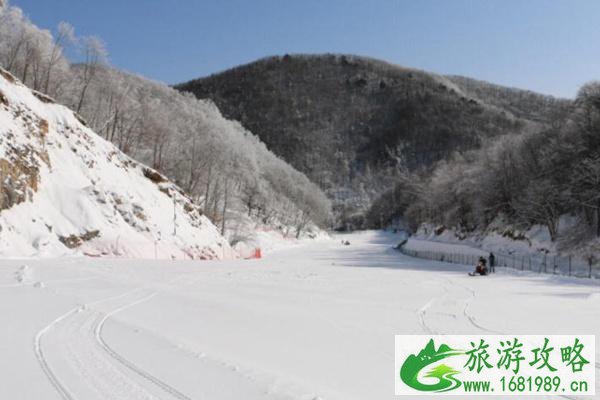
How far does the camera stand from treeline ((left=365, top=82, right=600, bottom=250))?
4275cm

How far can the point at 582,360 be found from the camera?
820 cm

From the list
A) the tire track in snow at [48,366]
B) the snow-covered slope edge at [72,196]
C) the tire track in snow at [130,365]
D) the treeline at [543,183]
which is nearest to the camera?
the tire track in snow at [48,366]

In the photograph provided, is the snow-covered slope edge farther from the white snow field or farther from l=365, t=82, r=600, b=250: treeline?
l=365, t=82, r=600, b=250: treeline

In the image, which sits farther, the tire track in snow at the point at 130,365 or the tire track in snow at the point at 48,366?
the tire track in snow at the point at 130,365

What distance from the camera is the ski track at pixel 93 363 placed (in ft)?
19.8

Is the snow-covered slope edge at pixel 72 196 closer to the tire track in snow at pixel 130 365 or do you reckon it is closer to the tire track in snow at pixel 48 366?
the tire track in snow at pixel 48 366

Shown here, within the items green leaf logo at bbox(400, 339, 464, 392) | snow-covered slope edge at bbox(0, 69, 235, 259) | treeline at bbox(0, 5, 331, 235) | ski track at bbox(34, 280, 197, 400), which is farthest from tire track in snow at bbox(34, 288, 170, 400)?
treeline at bbox(0, 5, 331, 235)

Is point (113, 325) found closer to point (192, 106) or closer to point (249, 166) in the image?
point (249, 166)

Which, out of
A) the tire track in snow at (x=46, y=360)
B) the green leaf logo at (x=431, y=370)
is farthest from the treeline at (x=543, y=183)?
the tire track in snow at (x=46, y=360)

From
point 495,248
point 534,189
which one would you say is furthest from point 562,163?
point 495,248

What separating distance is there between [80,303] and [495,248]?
54.8 meters

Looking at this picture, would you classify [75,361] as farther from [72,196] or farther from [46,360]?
[72,196]

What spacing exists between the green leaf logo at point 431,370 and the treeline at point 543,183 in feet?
126

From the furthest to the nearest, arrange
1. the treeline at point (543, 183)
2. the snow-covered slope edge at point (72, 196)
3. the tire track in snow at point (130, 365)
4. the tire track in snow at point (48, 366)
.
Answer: the treeline at point (543, 183) → the snow-covered slope edge at point (72, 196) → the tire track in snow at point (130, 365) → the tire track in snow at point (48, 366)
